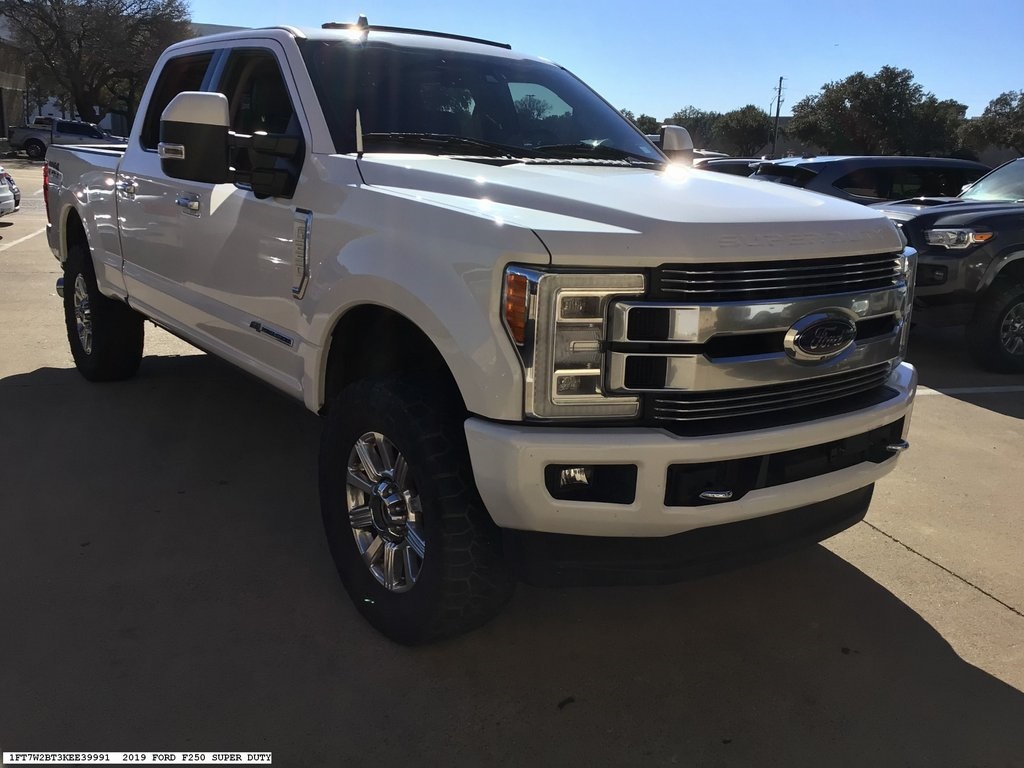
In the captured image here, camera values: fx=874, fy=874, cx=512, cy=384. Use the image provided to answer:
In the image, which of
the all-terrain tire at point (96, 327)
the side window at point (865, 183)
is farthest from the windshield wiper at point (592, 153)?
the side window at point (865, 183)

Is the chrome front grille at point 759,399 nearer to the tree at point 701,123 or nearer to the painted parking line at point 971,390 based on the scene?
the painted parking line at point 971,390

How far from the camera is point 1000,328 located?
22.6 ft

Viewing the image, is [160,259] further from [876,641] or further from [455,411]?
[876,641]

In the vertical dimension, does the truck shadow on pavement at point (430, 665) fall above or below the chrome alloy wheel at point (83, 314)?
below

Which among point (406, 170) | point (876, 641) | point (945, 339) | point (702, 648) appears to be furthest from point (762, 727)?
point (945, 339)

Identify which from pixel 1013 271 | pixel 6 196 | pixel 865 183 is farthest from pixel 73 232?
pixel 6 196

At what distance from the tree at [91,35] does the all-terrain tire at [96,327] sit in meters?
37.0

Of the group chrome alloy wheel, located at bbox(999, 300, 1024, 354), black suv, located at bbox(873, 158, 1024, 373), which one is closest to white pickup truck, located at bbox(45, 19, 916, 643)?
black suv, located at bbox(873, 158, 1024, 373)

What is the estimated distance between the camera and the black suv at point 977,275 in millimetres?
6797

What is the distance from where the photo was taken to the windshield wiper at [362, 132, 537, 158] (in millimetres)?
3322

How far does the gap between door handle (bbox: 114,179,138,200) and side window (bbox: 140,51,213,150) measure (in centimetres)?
23

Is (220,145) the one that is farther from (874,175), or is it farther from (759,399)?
(874,175)

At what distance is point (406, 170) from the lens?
2916 millimetres

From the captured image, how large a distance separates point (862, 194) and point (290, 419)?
6554 mm
